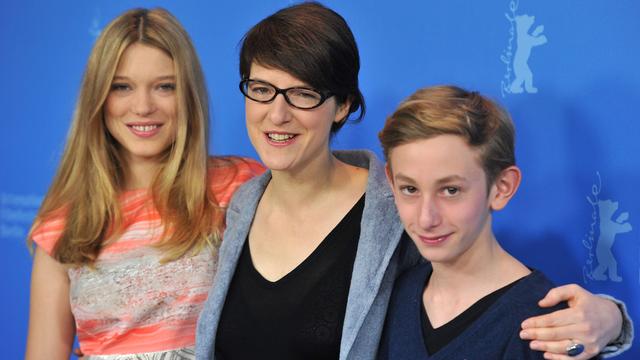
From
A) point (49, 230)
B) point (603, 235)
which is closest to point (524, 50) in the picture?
point (603, 235)

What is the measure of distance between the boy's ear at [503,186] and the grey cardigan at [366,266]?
22 centimetres

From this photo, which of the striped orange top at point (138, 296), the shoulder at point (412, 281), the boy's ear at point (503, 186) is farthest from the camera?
the striped orange top at point (138, 296)

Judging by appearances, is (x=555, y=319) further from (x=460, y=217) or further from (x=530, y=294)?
(x=460, y=217)

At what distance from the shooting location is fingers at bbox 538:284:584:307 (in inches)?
44.1

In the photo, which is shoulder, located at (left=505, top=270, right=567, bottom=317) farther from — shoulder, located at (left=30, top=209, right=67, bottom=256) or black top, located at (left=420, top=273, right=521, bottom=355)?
shoulder, located at (left=30, top=209, right=67, bottom=256)

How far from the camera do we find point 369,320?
4.33 feet

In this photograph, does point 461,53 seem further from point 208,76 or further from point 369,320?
point 208,76

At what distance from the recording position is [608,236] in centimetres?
143

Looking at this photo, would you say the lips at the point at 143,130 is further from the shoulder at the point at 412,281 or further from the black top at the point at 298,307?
the shoulder at the point at 412,281

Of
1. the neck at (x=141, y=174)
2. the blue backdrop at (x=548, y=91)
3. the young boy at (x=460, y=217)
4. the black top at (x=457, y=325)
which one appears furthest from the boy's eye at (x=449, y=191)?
the neck at (x=141, y=174)

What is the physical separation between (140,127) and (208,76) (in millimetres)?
498

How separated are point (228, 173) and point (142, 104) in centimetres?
24

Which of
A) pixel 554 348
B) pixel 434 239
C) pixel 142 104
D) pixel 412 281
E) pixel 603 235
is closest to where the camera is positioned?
pixel 554 348

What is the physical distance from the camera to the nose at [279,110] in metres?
1.35
